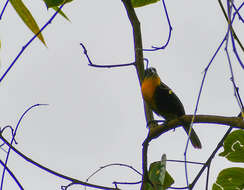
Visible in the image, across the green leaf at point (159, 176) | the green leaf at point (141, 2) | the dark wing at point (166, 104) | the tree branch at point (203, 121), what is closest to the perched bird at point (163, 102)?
the dark wing at point (166, 104)

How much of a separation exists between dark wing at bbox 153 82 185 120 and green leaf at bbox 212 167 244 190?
2647mm

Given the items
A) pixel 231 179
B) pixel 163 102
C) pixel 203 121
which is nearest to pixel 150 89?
pixel 163 102

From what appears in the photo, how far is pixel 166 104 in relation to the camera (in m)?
4.70

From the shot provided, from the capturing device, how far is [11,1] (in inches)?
63.3

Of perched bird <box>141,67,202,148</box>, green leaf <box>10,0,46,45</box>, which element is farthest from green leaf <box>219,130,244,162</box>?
perched bird <box>141,67,202,148</box>

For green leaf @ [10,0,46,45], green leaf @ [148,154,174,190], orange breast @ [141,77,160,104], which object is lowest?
orange breast @ [141,77,160,104]

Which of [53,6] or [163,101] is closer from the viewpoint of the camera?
[53,6]

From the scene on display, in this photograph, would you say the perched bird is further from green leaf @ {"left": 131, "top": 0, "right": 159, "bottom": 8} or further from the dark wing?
green leaf @ {"left": 131, "top": 0, "right": 159, "bottom": 8}

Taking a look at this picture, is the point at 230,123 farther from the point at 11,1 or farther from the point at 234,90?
the point at 11,1

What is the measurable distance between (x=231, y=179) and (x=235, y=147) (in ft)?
0.53

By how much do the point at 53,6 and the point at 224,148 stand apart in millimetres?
1070

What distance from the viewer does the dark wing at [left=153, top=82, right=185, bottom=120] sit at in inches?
183

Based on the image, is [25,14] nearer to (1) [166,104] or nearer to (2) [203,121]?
(2) [203,121]

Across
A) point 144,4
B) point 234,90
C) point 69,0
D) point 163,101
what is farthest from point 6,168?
point 163,101
